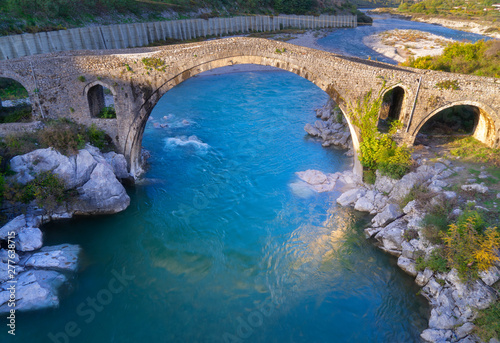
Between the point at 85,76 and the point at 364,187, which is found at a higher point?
the point at 85,76

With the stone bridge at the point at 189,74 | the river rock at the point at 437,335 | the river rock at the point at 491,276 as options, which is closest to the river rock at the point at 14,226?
the stone bridge at the point at 189,74

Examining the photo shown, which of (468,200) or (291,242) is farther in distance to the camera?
(291,242)

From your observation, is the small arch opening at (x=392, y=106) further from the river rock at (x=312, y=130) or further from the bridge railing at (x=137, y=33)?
the bridge railing at (x=137, y=33)

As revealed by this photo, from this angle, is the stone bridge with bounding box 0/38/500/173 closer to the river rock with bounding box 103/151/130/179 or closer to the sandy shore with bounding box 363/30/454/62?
the river rock with bounding box 103/151/130/179

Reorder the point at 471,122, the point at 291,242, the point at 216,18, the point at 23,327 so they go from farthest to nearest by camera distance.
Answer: the point at 216,18
the point at 471,122
the point at 291,242
the point at 23,327

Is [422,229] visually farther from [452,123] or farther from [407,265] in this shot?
[452,123]

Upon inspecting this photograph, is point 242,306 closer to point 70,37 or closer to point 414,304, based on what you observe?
point 414,304

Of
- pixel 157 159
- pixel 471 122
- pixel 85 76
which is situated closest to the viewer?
pixel 85 76

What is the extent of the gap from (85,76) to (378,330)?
16.1 m

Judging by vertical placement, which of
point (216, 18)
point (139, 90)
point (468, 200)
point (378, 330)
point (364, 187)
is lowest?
point (378, 330)

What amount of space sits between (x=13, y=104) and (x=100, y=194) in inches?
359

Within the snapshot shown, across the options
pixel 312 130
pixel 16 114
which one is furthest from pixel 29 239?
pixel 312 130

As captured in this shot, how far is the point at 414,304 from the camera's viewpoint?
36.1 ft

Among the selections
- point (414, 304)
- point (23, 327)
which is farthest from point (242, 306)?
point (23, 327)
